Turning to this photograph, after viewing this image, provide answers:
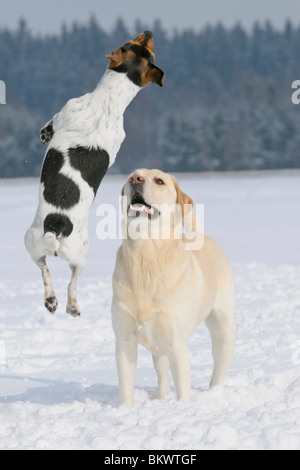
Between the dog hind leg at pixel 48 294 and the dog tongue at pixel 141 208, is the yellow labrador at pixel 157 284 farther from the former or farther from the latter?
the dog hind leg at pixel 48 294

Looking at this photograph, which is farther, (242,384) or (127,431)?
(242,384)

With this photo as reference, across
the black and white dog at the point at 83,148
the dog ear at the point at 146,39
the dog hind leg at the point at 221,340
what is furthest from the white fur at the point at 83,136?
the dog hind leg at the point at 221,340

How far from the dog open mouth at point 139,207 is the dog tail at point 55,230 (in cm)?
42

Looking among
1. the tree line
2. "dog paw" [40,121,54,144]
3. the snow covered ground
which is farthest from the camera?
the tree line

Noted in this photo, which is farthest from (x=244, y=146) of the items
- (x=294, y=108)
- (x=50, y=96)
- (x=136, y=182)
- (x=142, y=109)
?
(x=136, y=182)

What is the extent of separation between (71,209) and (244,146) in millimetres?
42012

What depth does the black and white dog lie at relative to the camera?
304 cm

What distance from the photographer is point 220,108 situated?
1907 inches

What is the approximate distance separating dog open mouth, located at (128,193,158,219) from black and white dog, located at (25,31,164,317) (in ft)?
0.87

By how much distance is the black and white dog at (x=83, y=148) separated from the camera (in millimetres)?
3045

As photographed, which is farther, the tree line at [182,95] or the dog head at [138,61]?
the tree line at [182,95]

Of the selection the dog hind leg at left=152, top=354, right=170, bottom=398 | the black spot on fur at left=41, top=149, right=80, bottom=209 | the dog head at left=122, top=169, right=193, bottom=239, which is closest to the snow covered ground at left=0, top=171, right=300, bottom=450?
the dog hind leg at left=152, top=354, right=170, bottom=398

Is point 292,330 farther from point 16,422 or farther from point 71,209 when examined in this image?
point 71,209

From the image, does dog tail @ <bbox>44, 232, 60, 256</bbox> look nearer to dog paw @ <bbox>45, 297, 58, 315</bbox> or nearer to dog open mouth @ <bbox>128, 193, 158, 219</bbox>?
dog paw @ <bbox>45, 297, 58, 315</bbox>
